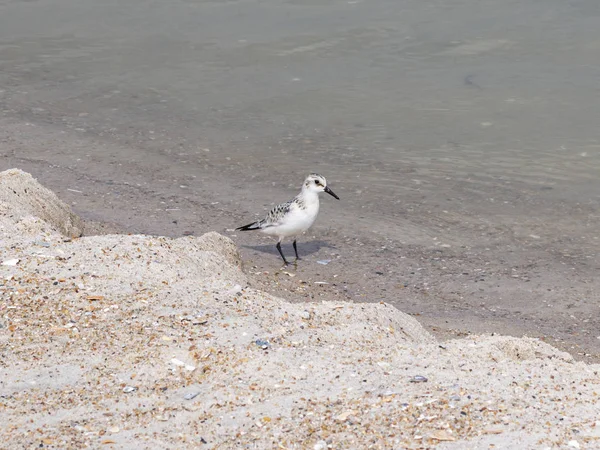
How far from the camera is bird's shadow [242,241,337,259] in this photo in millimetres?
9742

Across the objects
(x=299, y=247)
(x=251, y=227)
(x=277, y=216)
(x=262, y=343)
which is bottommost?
(x=299, y=247)

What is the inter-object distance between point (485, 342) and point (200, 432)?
6.96 feet

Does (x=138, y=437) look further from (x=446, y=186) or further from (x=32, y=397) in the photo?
(x=446, y=186)

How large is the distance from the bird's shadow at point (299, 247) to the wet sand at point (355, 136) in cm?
3

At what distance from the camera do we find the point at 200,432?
470cm

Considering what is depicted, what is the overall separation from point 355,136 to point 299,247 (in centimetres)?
366

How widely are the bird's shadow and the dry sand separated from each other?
2.81 meters

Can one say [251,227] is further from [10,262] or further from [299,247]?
[10,262]

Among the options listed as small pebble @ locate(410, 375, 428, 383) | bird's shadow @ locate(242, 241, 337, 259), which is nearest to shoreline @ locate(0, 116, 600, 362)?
bird's shadow @ locate(242, 241, 337, 259)

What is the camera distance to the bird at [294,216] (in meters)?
9.21

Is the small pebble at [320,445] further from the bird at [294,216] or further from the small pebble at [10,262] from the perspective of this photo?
the bird at [294,216]

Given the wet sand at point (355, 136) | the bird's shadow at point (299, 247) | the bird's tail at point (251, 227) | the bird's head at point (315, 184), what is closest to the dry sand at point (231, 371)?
the wet sand at point (355, 136)

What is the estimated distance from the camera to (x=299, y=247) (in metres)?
9.88

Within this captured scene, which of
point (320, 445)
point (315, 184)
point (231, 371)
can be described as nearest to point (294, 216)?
point (315, 184)
